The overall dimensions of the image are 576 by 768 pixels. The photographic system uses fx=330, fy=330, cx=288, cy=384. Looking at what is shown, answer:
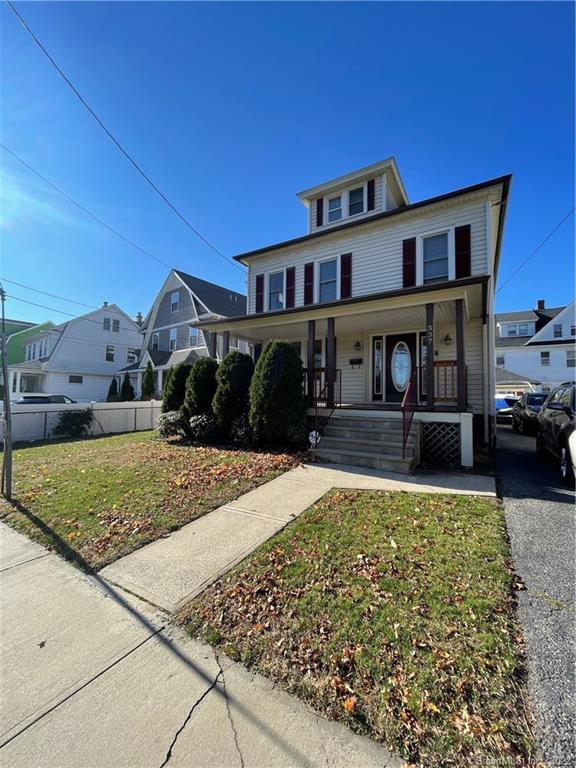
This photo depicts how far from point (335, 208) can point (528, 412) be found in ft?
35.3

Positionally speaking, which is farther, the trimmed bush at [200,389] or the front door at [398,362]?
the front door at [398,362]

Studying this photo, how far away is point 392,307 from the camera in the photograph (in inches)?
340

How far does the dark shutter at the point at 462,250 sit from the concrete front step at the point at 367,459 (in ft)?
20.9

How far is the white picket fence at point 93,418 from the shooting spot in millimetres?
11305

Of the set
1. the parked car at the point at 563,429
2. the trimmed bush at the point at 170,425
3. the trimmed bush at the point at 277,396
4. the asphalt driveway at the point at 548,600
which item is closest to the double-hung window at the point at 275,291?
the trimmed bush at the point at 277,396

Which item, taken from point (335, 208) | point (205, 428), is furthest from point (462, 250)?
point (205, 428)

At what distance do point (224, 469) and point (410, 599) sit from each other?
14.2ft

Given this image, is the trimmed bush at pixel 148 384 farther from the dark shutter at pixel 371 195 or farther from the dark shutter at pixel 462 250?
the dark shutter at pixel 462 250

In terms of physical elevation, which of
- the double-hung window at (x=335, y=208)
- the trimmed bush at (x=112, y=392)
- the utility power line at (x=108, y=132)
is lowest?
the trimmed bush at (x=112, y=392)

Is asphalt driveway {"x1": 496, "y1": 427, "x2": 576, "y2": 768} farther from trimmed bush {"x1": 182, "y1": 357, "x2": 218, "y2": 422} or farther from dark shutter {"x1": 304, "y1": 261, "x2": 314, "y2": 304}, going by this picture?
dark shutter {"x1": 304, "y1": 261, "x2": 314, "y2": 304}

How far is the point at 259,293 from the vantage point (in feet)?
45.0

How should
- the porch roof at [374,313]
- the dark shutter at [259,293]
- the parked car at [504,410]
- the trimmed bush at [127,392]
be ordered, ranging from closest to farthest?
1. the porch roof at [374,313]
2. the dark shutter at [259,293]
3. the parked car at [504,410]
4. the trimmed bush at [127,392]

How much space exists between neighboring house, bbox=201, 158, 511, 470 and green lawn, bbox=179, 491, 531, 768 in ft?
10.8

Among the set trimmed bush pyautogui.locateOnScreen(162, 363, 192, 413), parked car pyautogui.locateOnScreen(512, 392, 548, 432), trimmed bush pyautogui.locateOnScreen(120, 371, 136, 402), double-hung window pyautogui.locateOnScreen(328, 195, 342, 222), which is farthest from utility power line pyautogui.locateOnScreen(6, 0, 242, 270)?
trimmed bush pyautogui.locateOnScreen(120, 371, 136, 402)
